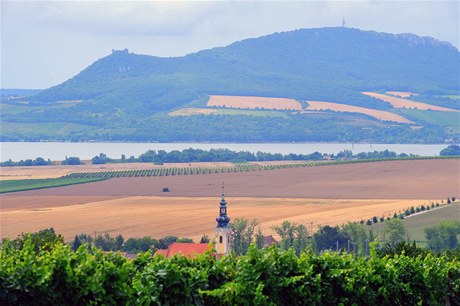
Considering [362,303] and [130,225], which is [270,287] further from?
[130,225]

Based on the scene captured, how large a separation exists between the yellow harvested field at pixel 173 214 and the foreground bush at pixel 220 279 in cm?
4524

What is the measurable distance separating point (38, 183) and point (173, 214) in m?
26.7

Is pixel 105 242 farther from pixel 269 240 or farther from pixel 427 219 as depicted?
pixel 427 219

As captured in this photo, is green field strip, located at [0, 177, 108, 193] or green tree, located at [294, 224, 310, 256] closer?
green tree, located at [294, 224, 310, 256]

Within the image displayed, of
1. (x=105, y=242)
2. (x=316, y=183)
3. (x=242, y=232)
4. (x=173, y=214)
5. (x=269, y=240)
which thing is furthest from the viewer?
(x=316, y=183)

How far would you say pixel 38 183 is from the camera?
10562 cm

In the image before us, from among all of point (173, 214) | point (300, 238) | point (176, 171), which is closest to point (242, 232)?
point (300, 238)

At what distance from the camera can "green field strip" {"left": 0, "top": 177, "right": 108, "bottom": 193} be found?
9862 centimetres

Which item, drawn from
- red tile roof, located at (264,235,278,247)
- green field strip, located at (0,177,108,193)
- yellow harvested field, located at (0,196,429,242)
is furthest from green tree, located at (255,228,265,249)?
green field strip, located at (0,177,108,193)

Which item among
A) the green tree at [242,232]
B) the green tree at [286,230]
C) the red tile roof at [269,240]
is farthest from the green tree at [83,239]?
the green tree at [286,230]

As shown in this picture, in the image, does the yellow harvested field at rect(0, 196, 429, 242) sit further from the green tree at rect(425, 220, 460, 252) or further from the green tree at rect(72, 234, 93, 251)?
the green tree at rect(425, 220, 460, 252)

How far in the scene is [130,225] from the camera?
76.2m

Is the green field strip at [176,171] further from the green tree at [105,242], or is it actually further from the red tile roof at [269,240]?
the green tree at [105,242]

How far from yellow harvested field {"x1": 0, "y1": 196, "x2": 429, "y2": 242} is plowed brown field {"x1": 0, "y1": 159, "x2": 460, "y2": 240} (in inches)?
2.7
